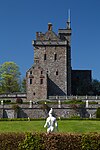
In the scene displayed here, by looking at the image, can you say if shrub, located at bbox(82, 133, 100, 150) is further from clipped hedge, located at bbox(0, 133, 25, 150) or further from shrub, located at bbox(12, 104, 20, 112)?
shrub, located at bbox(12, 104, 20, 112)

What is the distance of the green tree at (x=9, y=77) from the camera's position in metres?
86.9

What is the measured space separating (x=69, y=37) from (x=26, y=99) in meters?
16.2

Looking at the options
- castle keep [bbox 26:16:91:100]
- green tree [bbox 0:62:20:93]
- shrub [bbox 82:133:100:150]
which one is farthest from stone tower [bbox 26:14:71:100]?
shrub [bbox 82:133:100:150]

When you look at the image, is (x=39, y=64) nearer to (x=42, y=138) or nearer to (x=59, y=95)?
(x=59, y=95)

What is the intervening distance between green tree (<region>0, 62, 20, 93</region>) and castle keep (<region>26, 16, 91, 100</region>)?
13.8m

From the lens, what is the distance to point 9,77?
86.1 m

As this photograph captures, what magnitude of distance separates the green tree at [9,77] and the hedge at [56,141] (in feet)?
224

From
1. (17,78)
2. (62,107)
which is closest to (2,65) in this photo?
(17,78)

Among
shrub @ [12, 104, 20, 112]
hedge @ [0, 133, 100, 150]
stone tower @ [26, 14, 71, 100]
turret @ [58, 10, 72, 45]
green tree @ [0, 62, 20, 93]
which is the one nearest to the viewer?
hedge @ [0, 133, 100, 150]

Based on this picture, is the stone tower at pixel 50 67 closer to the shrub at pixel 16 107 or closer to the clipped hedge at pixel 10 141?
the shrub at pixel 16 107

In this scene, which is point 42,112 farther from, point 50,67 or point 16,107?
point 50,67

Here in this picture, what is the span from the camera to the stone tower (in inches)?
2842

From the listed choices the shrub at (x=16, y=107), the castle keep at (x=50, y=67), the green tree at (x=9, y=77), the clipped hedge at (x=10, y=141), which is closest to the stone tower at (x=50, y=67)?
the castle keep at (x=50, y=67)

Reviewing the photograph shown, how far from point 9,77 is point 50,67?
47.7 feet
